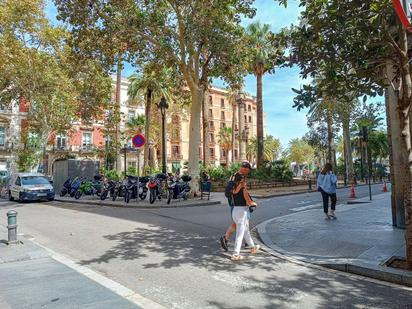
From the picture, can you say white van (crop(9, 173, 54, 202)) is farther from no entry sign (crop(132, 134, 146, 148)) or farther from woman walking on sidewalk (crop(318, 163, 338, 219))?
woman walking on sidewalk (crop(318, 163, 338, 219))

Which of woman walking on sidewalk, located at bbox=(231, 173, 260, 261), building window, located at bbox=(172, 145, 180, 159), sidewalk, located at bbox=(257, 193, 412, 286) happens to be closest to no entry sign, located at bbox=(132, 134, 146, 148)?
sidewalk, located at bbox=(257, 193, 412, 286)

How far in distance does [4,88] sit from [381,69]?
31697 millimetres

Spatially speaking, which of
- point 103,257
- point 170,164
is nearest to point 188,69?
point 103,257

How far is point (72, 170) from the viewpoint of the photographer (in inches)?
907

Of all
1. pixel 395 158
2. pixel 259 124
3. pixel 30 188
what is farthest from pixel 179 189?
pixel 259 124

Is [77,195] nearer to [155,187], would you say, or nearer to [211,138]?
[155,187]

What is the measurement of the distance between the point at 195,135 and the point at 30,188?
9.18 metres

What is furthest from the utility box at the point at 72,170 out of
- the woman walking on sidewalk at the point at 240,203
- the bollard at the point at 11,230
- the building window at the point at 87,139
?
the building window at the point at 87,139

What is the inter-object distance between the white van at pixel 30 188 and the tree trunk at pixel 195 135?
26.2 ft

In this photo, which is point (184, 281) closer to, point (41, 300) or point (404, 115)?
point (41, 300)

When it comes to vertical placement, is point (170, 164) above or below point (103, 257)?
above

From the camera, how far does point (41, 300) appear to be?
15.0 feet

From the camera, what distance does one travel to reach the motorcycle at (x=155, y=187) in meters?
16.1

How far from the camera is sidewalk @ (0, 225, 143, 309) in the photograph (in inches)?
174
